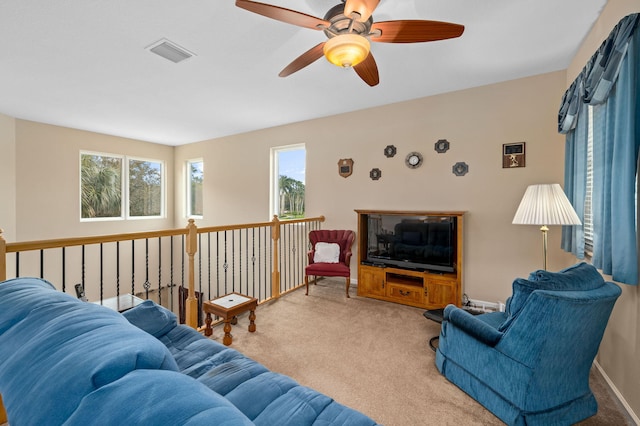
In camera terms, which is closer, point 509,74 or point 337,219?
point 509,74

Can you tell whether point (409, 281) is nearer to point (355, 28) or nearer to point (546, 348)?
point (546, 348)

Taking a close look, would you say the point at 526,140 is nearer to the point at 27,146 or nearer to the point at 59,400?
the point at 59,400

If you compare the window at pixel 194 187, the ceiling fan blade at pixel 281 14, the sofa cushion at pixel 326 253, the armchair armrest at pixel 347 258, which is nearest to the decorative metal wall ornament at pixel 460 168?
the armchair armrest at pixel 347 258

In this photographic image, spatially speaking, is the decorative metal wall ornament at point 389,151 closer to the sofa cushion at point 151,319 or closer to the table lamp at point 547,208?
the table lamp at point 547,208

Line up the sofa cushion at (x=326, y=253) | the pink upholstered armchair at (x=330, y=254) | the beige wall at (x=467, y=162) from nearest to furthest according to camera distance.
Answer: the beige wall at (x=467, y=162) < the pink upholstered armchair at (x=330, y=254) < the sofa cushion at (x=326, y=253)

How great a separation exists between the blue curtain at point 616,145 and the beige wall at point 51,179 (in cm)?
716

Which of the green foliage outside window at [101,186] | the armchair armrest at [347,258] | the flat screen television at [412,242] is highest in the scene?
the green foliage outside window at [101,186]

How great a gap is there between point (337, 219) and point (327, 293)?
47.3 inches

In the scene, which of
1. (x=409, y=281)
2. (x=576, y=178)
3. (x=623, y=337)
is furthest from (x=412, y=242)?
(x=623, y=337)

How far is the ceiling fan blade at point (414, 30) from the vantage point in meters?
1.71

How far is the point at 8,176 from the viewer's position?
175 inches

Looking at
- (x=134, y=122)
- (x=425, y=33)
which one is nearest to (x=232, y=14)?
(x=425, y=33)

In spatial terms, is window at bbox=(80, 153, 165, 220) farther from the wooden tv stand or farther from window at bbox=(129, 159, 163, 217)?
the wooden tv stand

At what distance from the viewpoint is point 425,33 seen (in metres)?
1.80
